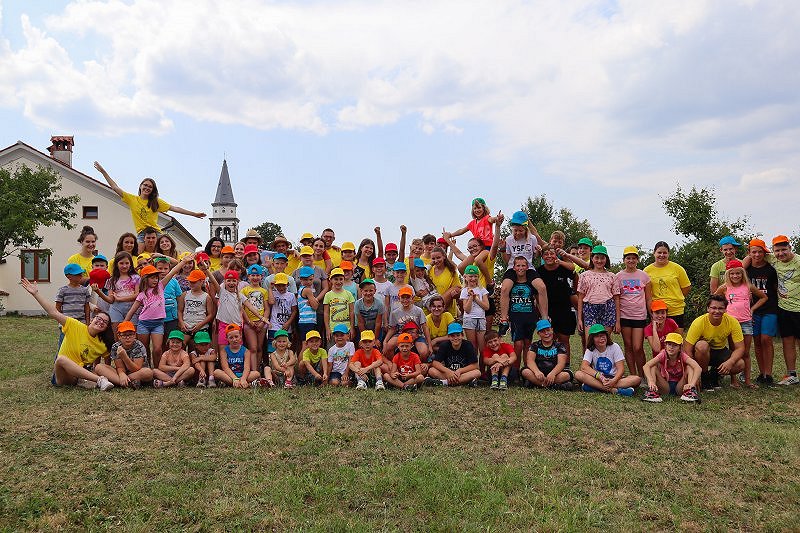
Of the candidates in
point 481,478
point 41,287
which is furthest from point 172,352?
point 41,287

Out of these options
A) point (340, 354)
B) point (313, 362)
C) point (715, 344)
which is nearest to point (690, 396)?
point (715, 344)

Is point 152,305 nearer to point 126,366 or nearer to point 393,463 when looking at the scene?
point 126,366

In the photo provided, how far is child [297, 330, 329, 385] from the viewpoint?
8945 mm

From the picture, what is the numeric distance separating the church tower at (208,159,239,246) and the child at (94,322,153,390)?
85882mm

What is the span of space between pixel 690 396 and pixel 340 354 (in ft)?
15.0

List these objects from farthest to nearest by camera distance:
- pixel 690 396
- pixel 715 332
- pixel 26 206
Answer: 1. pixel 26 206
2. pixel 715 332
3. pixel 690 396

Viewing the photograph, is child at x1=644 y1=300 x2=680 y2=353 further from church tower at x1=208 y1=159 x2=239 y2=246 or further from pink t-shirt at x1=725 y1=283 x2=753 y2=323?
church tower at x1=208 y1=159 x2=239 y2=246

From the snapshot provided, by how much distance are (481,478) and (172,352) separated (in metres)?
5.58

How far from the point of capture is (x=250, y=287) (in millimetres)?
9422

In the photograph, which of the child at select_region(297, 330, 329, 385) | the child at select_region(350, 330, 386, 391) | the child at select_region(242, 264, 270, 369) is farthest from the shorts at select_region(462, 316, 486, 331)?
the child at select_region(242, 264, 270, 369)

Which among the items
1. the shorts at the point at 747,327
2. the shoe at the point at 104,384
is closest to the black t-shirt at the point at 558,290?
the shorts at the point at 747,327

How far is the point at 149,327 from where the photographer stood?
9.03m

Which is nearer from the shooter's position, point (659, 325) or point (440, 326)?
point (659, 325)

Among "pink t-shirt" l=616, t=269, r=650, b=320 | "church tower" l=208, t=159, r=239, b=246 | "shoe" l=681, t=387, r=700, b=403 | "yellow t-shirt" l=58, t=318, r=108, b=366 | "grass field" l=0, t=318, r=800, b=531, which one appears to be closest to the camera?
"grass field" l=0, t=318, r=800, b=531
